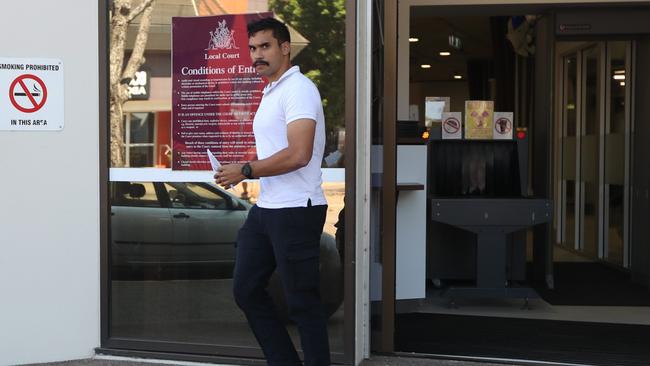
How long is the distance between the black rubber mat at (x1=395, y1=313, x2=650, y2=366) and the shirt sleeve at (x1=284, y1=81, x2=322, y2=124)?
200cm

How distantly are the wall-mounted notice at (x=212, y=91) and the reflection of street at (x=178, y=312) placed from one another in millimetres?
752

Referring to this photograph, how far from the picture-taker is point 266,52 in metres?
3.65

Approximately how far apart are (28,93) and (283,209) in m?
1.94

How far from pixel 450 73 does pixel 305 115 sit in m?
17.9

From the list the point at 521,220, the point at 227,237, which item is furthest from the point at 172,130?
the point at 521,220

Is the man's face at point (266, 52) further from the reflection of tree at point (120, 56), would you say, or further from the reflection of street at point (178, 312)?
the reflection of street at point (178, 312)

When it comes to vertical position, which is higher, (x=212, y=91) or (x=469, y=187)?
(x=212, y=91)

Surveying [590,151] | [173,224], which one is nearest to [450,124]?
[173,224]

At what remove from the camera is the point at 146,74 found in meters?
4.76

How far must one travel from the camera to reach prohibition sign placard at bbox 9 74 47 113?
4.57 meters

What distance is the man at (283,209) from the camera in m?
3.45

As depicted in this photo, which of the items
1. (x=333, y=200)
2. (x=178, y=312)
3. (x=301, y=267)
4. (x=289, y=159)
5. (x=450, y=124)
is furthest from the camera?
(x=450, y=124)

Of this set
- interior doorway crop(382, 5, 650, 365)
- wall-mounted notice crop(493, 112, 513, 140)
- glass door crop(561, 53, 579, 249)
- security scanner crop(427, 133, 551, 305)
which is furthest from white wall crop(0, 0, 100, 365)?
glass door crop(561, 53, 579, 249)

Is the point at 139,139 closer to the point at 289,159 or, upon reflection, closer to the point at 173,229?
the point at 173,229
